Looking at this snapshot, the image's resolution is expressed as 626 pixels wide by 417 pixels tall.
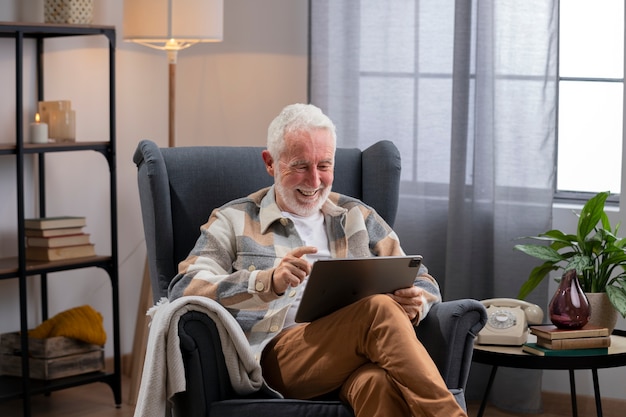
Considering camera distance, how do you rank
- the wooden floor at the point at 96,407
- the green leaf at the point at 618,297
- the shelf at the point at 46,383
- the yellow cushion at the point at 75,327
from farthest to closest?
the yellow cushion at the point at 75,327 → the wooden floor at the point at 96,407 → the shelf at the point at 46,383 → the green leaf at the point at 618,297

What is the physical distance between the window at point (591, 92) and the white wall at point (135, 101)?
3.56ft

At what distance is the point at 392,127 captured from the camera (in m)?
4.01

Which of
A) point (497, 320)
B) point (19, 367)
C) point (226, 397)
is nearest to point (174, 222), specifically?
point (226, 397)

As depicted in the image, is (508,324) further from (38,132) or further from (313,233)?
(38,132)

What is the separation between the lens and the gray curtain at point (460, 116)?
3.73 m

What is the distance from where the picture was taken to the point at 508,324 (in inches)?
122

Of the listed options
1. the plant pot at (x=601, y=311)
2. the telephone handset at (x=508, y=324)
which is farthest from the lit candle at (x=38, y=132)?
the plant pot at (x=601, y=311)

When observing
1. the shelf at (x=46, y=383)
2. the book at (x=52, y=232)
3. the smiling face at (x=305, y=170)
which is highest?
the smiling face at (x=305, y=170)

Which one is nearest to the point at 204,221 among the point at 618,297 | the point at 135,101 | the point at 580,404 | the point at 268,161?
the point at 268,161

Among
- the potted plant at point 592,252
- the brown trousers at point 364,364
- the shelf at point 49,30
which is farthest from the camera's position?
the shelf at point 49,30

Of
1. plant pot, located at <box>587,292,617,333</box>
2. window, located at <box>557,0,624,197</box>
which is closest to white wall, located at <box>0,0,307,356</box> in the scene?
window, located at <box>557,0,624,197</box>

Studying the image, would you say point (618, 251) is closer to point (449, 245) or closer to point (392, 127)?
point (449, 245)

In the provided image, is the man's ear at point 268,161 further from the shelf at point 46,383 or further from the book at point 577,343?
the shelf at point 46,383

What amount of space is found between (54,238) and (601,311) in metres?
1.96
